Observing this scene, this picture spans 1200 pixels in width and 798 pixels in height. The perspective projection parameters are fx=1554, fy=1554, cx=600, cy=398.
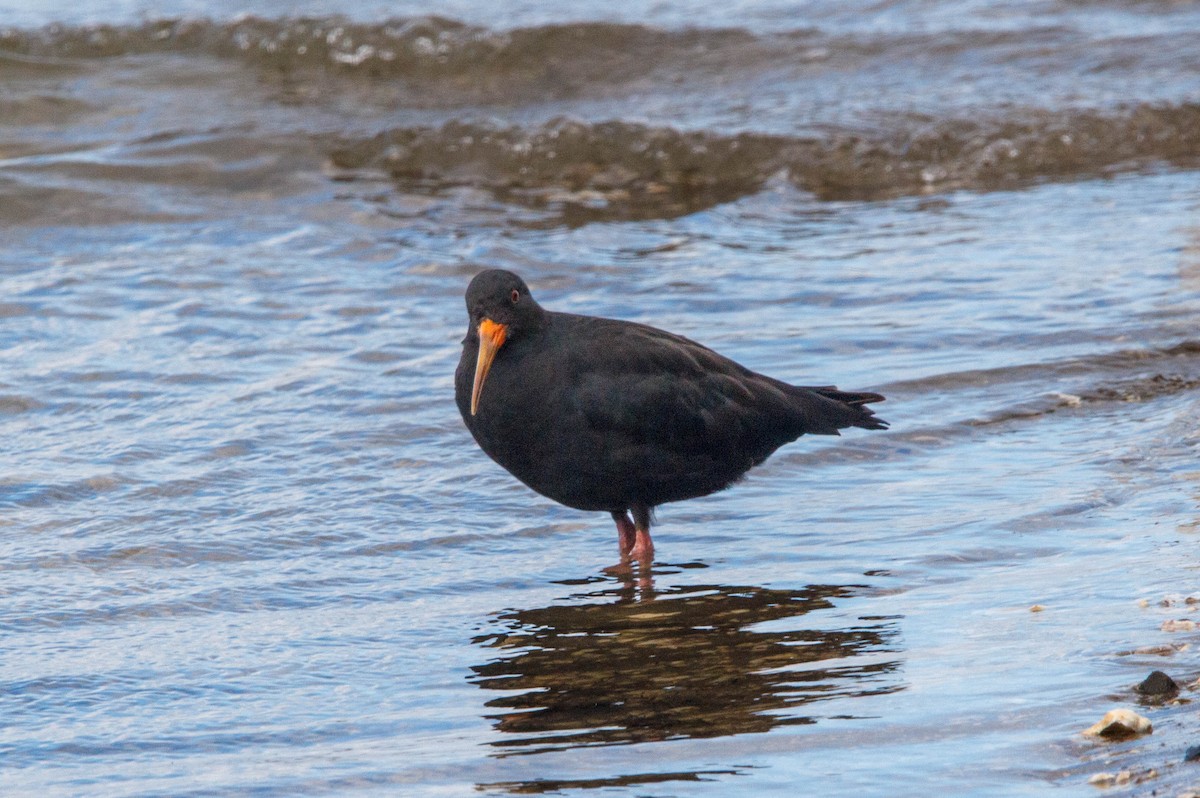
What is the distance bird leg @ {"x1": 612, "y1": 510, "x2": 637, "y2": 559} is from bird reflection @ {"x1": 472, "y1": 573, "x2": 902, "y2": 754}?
407 mm

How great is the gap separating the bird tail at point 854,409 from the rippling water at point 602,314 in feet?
0.84

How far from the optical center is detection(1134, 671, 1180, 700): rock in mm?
3312

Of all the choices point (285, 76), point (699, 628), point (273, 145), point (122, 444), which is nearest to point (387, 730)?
point (699, 628)

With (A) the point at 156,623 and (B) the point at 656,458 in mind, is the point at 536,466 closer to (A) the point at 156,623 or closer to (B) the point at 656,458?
(B) the point at 656,458

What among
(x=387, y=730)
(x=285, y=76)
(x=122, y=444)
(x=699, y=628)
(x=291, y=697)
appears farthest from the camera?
(x=285, y=76)

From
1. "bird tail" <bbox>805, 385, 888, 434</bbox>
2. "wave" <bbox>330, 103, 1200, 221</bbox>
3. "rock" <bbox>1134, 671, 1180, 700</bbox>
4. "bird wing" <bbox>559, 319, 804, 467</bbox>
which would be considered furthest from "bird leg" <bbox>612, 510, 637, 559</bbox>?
"wave" <bbox>330, 103, 1200, 221</bbox>

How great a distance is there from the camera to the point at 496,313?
4.93 metres

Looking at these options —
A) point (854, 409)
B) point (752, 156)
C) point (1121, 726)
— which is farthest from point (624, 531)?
point (752, 156)

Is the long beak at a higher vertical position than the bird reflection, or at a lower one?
higher

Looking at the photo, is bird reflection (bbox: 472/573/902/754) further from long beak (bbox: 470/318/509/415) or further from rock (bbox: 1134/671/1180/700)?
long beak (bbox: 470/318/509/415)

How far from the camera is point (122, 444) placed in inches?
235

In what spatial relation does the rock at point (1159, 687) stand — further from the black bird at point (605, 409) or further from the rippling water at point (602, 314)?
the black bird at point (605, 409)

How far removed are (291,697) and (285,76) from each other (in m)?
10.2

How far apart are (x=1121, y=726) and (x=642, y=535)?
→ 86.2 inches
